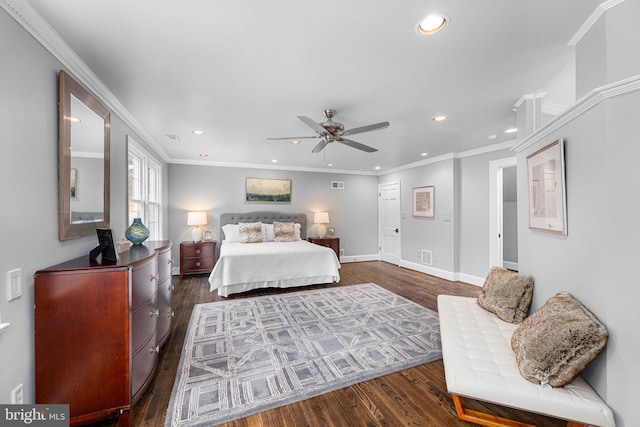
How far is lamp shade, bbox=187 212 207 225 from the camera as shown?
516 cm

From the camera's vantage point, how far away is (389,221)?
6688 millimetres

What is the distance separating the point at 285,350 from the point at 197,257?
349 centimetres

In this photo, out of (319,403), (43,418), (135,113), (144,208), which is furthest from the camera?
(144,208)

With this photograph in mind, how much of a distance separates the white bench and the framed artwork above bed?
4.74m

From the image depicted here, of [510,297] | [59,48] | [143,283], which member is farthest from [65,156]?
[510,297]

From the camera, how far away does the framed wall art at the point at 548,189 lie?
1.75 meters

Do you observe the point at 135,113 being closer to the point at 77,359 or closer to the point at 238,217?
the point at 77,359

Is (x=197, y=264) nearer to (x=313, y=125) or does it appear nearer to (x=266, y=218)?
(x=266, y=218)

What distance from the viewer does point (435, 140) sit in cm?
401

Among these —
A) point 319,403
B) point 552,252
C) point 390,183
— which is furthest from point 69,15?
point 390,183

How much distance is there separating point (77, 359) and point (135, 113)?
2525mm

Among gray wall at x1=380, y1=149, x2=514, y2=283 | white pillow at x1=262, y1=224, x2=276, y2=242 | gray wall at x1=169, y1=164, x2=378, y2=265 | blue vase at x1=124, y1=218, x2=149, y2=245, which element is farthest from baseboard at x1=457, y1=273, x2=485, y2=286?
blue vase at x1=124, y1=218, x2=149, y2=245

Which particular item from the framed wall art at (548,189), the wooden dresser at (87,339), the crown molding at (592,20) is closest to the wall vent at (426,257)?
the framed wall art at (548,189)

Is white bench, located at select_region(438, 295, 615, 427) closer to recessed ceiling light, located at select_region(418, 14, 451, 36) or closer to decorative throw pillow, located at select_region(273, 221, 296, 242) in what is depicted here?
recessed ceiling light, located at select_region(418, 14, 451, 36)
